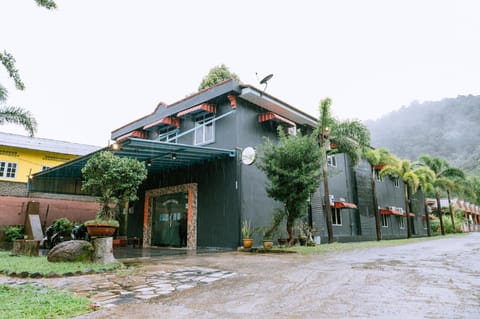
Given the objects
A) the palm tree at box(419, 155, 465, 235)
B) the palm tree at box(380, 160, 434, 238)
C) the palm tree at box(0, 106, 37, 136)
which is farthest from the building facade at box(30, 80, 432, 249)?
the palm tree at box(419, 155, 465, 235)

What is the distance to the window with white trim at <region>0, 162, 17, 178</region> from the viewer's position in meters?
17.8

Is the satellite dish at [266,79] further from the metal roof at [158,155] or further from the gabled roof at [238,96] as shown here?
the metal roof at [158,155]

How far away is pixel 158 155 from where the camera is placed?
11.7m

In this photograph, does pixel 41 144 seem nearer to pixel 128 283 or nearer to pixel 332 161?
pixel 332 161

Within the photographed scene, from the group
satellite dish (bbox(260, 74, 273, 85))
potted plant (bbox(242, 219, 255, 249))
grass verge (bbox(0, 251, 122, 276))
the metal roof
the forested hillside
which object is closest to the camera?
grass verge (bbox(0, 251, 122, 276))

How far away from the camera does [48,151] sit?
63.5 ft

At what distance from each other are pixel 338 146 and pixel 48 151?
17324 mm

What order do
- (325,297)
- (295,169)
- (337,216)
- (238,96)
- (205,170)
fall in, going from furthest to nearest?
(337,216) < (205,170) < (238,96) < (295,169) < (325,297)

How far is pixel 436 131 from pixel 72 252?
7298 cm

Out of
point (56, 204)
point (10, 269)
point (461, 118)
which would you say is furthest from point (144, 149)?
point (461, 118)

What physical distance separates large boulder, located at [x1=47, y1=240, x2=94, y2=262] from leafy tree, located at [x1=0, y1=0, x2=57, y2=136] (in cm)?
451

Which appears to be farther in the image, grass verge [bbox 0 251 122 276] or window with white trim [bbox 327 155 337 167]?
window with white trim [bbox 327 155 337 167]

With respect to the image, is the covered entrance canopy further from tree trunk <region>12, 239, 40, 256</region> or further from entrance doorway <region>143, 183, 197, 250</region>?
tree trunk <region>12, 239, 40, 256</region>

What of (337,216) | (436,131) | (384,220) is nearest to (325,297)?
(337,216)
